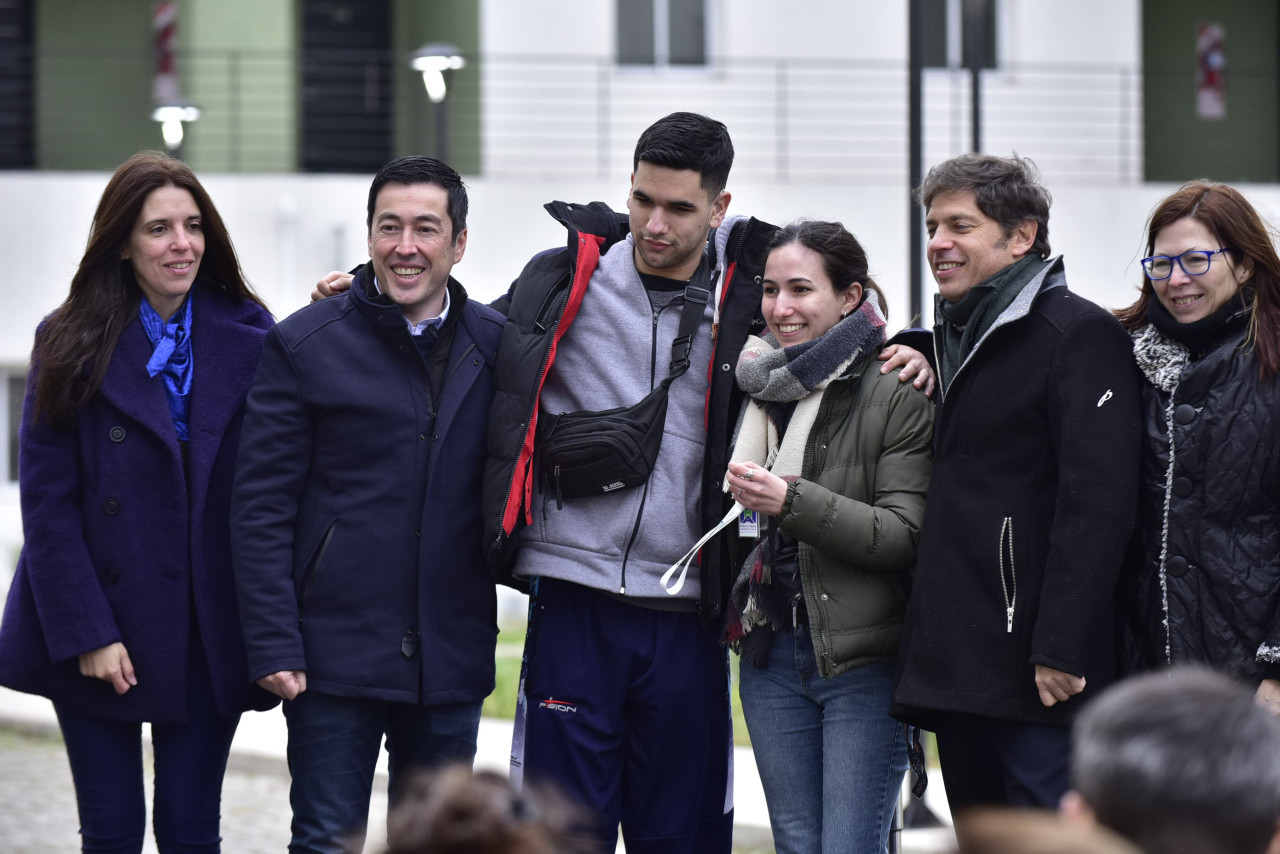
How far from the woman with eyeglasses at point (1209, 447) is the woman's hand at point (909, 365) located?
1.78ft

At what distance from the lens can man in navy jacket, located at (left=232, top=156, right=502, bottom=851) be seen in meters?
3.84

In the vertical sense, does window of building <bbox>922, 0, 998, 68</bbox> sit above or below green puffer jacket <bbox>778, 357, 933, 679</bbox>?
above

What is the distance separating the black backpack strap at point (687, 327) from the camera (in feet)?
13.3

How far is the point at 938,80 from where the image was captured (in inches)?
539

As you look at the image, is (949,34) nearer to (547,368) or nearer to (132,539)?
(547,368)

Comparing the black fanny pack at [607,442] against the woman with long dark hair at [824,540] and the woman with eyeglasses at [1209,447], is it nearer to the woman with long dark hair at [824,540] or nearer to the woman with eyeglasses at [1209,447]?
the woman with long dark hair at [824,540]

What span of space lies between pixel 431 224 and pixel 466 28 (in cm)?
984

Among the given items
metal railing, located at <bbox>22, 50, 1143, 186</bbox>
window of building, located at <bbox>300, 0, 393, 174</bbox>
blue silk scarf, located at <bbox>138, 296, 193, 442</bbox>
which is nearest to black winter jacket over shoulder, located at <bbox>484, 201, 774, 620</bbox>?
blue silk scarf, located at <bbox>138, 296, 193, 442</bbox>

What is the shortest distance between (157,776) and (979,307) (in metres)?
2.52

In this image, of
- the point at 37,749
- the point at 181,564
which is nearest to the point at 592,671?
the point at 181,564

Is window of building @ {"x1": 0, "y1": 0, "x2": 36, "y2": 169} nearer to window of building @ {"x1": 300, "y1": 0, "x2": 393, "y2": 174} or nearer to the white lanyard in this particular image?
window of building @ {"x1": 300, "y1": 0, "x2": 393, "y2": 174}

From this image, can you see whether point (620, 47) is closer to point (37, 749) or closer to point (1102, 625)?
point (37, 749)

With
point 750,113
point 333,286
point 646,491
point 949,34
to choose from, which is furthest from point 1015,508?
point 949,34

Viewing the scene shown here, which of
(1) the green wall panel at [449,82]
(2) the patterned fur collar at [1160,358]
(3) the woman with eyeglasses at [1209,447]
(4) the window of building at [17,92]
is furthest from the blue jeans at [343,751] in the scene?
(4) the window of building at [17,92]
